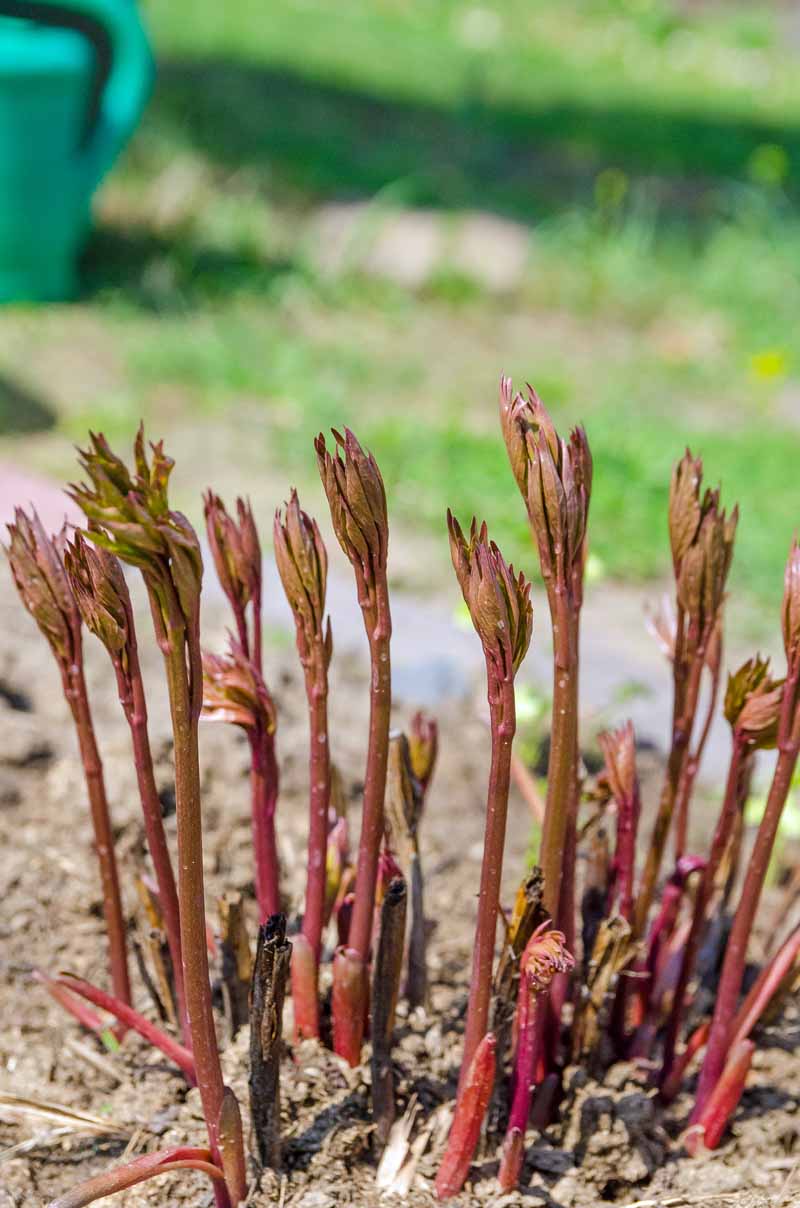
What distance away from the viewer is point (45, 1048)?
5.24 ft

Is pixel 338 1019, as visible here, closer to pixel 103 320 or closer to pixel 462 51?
pixel 103 320

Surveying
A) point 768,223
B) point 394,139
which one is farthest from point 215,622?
point 394,139

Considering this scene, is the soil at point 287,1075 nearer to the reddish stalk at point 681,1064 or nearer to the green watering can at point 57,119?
the reddish stalk at point 681,1064

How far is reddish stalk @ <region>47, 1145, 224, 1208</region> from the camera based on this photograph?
1.13 metres

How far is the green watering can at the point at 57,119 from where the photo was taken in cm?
518

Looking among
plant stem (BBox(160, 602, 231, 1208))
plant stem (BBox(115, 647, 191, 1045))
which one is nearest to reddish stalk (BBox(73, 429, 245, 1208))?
plant stem (BBox(160, 602, 231, 1208))

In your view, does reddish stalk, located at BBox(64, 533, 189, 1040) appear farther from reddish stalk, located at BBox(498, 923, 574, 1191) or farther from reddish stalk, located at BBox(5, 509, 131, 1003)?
reddish stalk, located at BBox(498, 923, 574, 1191)

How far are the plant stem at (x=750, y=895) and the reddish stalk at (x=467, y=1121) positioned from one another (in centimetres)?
27

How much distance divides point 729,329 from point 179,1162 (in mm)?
5150

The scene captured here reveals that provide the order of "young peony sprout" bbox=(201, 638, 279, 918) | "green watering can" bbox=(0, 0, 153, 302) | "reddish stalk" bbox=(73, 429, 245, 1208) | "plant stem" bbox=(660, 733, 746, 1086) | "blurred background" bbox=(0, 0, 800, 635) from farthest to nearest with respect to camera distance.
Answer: "green watering can" bbox=(0, 0, 153, 302) → "blurred background" bbox=(0, 0, 800, 635) → "plant stem" bbox=(660, 733, 746, 1086) → "young peony sprout" bbox=(201, 638, 279, 918) → "reddish stalk" bbox=(73, 429, 245, 1208)

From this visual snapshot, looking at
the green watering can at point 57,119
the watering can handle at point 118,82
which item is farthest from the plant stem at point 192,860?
the watering can handle at point 118,82

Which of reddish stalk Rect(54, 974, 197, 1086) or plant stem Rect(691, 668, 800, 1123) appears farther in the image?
reddish stalk Rect(54, 974, 197, 1086)

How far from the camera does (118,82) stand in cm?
560

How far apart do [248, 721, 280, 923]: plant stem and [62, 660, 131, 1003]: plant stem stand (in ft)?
0.52
